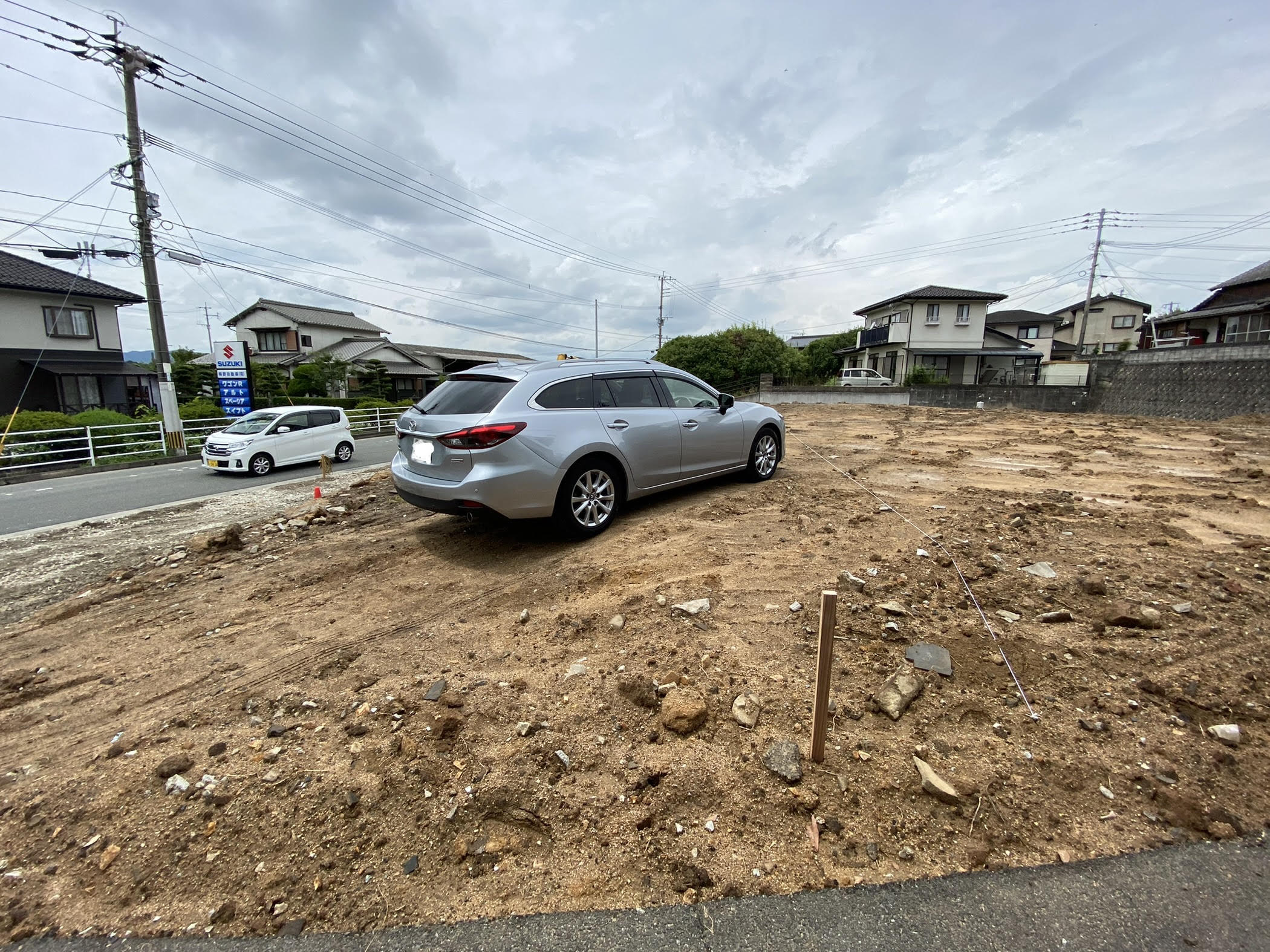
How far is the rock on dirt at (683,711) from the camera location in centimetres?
249

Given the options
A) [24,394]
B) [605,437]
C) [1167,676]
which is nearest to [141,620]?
A: [605,437]

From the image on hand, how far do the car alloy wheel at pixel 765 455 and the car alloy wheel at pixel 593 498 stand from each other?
7.87 ft

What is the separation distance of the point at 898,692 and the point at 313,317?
161 feet

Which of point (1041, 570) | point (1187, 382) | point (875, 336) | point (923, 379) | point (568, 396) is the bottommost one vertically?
point (1041, 570)

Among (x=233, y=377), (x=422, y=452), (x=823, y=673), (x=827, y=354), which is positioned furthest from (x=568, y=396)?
(x=827, y=354)

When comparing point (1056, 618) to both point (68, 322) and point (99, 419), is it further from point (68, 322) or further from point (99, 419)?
point (68, 322)

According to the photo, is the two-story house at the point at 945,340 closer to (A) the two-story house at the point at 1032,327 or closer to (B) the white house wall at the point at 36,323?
(A) the two-story house at the point at 1032,327

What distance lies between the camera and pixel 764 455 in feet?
22.8

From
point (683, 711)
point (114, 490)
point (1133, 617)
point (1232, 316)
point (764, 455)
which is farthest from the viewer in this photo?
point (1232, 316)

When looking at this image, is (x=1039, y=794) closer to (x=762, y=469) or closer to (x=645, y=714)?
(x=645, y=714)

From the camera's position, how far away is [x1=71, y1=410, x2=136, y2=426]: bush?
1577 cm

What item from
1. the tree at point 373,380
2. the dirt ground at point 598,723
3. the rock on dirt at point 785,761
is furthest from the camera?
the tree at point 373,380

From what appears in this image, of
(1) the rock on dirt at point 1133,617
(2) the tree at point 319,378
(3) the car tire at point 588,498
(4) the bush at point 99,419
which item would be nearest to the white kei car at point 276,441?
(4) the bush at point 99,419

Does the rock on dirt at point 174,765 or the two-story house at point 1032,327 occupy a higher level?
the two-story house at point 1032,327
